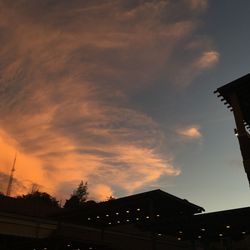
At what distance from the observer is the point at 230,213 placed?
60.4 ft

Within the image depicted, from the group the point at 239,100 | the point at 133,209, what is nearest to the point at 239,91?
the point at 239,100

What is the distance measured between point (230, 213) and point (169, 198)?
19.8 feet

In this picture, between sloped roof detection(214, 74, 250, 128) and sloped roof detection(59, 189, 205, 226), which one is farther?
sloped roof detection(59, 189, 205, 226)

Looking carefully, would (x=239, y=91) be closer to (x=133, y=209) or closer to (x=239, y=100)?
(x=239, y=100)

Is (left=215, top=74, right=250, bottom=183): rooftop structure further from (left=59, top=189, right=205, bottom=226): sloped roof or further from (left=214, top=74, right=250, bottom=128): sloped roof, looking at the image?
(left=59, top=189, right=205, bottom=226): sloped roof

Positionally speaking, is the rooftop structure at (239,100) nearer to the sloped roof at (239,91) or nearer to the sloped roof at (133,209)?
the sloped roof at (239,91)

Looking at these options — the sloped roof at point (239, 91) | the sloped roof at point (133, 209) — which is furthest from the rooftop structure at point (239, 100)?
the sloped roof at point (133, 209)

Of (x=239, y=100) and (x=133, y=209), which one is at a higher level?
(x=239, y=100)

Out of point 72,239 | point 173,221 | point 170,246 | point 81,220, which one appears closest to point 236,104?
point 173,221

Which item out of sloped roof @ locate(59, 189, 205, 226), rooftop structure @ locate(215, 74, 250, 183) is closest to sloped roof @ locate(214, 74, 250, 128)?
rooftop structure @ locate(215, 74, 250, 183)

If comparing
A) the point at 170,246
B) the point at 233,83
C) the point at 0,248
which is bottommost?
the point at 0,248

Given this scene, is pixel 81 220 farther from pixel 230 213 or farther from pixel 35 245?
pixel 230 213

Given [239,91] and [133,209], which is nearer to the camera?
[239,91]

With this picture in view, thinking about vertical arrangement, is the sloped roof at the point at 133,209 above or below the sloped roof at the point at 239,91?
→ below
